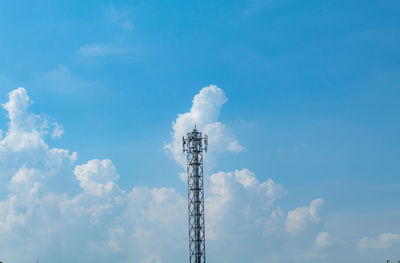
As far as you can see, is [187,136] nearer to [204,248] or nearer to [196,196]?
[196,196]

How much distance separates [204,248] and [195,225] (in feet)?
15.5

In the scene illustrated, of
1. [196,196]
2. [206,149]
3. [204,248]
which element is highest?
[206,149]

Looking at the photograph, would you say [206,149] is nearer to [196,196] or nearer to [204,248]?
[196,196]

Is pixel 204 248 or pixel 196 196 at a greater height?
pixel 196 196

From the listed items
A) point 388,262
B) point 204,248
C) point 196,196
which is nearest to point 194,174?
point 196,196

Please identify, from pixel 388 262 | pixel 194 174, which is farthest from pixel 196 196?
pixel 388 262

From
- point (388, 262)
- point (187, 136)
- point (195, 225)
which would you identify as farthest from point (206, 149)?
point (388, 262)

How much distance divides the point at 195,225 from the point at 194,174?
9.95 meters

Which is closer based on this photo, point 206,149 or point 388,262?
point 206,149

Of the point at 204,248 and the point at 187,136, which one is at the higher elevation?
the point at 187,136

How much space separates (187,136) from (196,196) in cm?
1231

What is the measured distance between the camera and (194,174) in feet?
502

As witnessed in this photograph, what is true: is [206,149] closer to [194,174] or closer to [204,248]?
[194,174]

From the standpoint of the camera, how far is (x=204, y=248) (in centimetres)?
15075
